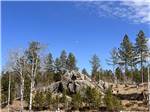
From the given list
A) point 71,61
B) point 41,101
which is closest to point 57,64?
point 71,61

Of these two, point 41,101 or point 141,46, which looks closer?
point 41,101

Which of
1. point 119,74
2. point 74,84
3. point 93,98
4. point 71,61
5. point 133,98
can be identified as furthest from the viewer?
point 119,74

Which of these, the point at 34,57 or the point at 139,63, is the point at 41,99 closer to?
the point at 34,57

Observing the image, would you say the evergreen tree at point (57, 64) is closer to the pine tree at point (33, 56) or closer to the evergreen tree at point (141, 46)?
the evergreen tree at point (141, 46)

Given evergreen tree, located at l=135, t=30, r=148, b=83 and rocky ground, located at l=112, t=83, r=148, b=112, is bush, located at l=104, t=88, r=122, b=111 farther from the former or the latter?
evergreen tree, located at l=135, t=30, r=148, b=83

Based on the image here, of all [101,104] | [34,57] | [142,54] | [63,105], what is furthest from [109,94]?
[142,54]

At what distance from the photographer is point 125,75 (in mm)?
99562

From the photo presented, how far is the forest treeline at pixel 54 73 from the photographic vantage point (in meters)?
53.9

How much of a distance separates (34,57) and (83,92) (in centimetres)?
1685

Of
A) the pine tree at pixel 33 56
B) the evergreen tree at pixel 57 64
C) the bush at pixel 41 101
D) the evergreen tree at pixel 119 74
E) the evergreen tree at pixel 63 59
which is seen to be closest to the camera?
the pine tree at pixel 33 56

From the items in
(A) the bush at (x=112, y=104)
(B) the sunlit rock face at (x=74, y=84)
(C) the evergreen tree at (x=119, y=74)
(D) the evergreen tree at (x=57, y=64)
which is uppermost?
(D) the evergreen tree at (x=57, y=64)

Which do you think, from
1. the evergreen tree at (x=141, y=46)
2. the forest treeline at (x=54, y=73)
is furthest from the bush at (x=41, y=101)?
the evergreen tree at (x=141, y=46)

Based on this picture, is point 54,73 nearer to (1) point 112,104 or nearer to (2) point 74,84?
(2) point 74,84

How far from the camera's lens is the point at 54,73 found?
95.7 metres
